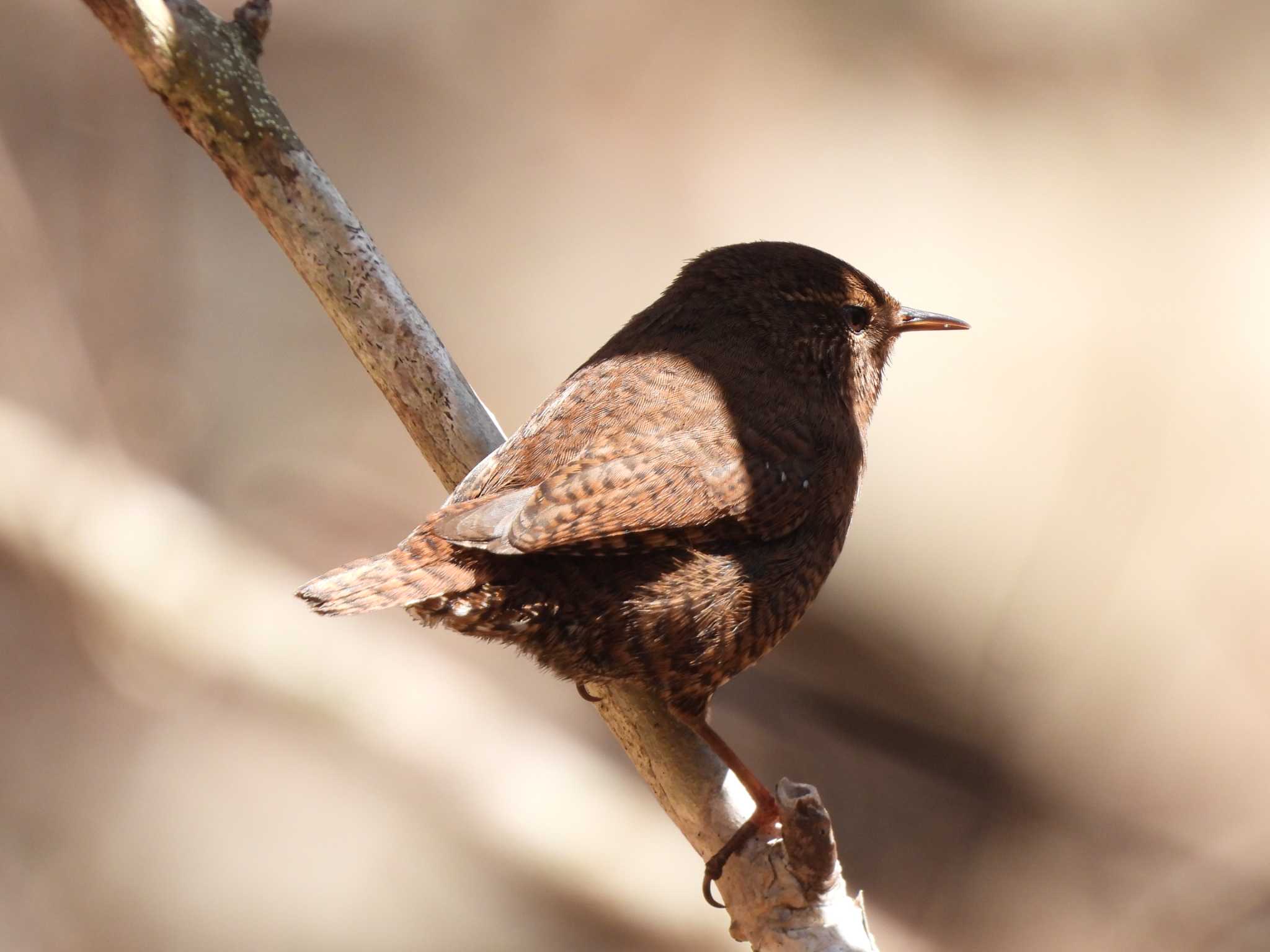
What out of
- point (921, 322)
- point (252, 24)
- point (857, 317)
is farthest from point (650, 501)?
point (252, 24)

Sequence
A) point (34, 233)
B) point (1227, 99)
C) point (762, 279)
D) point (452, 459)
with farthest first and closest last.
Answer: point (34, 233) → point (1227, 99) → point (762, 279) → point (452, 459)

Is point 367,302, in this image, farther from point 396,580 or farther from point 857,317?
point 857,317

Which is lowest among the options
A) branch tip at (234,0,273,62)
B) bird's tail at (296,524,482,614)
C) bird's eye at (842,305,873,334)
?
bird's eye at (842,305,873,334)

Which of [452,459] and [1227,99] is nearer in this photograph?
[452,459]

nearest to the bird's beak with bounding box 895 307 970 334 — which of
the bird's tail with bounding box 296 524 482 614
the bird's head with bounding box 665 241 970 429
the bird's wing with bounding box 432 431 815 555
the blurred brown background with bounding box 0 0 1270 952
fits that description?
the bird's head with bounding box 665 241 970 429

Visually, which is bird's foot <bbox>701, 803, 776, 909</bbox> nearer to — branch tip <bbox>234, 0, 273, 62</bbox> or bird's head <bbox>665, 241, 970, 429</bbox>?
bird's head <bbox>665, 241, 970, 429</bbox>

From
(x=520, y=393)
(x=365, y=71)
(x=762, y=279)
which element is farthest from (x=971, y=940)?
(x=365, y=71)

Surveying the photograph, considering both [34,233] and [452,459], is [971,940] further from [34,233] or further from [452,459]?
[34,233]

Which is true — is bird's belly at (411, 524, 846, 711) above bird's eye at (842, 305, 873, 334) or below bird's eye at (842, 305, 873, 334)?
below
